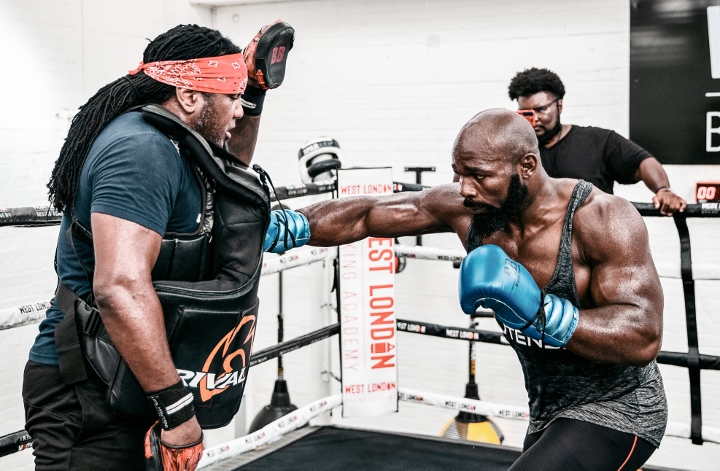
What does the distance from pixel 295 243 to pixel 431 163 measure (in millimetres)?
2871

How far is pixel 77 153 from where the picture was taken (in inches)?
66.6

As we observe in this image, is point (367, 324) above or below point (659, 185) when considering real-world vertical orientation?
below

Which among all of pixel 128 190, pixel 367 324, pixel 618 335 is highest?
pixel 128 190

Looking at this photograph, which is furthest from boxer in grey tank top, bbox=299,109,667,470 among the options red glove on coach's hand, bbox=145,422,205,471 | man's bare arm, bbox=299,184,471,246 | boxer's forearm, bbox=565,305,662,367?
red glove on coach's hand, bbox=145,422,205,471

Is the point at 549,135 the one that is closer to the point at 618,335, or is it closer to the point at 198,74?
the point at 618,335

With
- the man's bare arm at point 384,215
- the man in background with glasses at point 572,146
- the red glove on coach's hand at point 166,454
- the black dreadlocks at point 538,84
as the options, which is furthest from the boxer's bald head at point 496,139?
the black dreadlocks at point 538,84

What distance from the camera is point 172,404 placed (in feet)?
5.28

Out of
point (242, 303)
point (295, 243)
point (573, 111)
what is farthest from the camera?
point (573, 111)

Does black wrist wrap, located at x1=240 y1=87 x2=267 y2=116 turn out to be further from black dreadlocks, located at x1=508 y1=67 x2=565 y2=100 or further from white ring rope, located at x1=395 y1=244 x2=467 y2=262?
black dreadlocks, located at x1=508 y1=67 x2=565 y2=100

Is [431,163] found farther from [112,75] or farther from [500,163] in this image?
[500,163]

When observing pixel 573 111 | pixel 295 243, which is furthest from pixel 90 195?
pixel 573 111

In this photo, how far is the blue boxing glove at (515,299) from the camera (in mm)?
1843

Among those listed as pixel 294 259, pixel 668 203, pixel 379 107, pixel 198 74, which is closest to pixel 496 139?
pixel 198 74

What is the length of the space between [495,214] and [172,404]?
976mm
